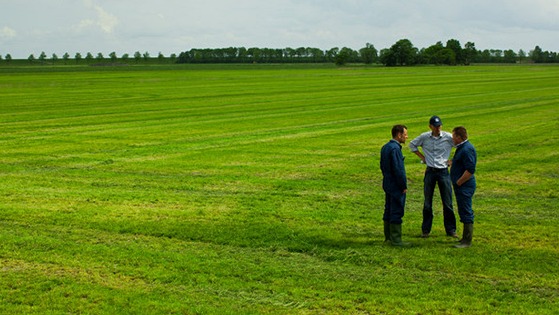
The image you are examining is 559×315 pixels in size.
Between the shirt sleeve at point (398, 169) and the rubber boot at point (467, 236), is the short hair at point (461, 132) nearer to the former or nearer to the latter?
the shirt sleeve at point (398, 169)

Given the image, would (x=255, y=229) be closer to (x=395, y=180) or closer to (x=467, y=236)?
(x=395, y=180)

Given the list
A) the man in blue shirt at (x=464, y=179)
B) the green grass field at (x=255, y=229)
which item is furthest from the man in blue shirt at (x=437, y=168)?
the man in blue shirt at (x=464, y=179)

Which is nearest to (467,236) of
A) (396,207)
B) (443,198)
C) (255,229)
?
(443,198)

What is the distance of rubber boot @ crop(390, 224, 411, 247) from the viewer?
38.3 ft

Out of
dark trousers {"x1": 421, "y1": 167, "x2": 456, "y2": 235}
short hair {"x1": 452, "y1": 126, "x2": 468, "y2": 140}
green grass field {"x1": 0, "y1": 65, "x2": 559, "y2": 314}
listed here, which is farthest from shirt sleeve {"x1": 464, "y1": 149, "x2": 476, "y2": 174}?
green grass field {"x1": 0, "y1": 65, "x2": 559, "y2": 314}

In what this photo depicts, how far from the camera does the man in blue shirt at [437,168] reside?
1227cm

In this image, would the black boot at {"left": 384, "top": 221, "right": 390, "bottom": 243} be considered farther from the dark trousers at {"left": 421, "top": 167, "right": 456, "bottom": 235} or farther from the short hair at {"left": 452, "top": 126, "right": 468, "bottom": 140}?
the short hair at {"left": 452, "top": 126, "right": 468, "bottom": 140}

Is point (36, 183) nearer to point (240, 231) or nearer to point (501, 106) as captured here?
point (240, 231)

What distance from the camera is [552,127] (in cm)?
3206

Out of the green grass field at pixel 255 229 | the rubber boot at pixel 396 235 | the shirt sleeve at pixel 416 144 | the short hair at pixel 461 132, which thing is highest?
the short hair at pixel 461 132

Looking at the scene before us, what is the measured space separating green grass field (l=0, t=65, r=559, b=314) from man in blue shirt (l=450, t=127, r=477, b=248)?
378mm

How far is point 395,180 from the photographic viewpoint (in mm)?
11531

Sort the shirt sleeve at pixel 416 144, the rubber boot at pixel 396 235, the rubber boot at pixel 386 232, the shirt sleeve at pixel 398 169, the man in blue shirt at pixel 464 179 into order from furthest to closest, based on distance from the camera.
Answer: the shirt sleeve at pixel 416 144
the rubber boot at pixel 386 232
the rubber boot at pixel 396 235
the man in blue shirt at pixel 464 179
the shirt sleeve at pixel 398 169

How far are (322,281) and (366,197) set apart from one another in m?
6.65
